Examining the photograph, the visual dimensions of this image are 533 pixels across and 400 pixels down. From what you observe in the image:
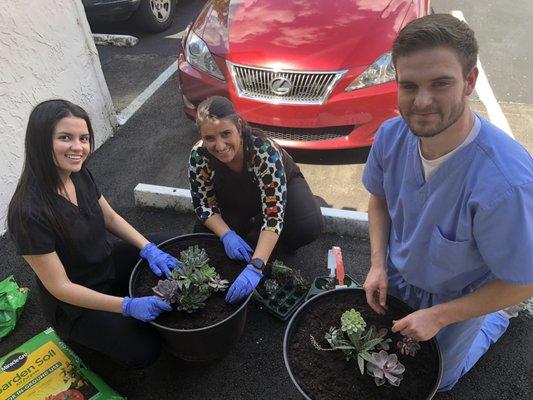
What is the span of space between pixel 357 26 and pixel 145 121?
2167 mm

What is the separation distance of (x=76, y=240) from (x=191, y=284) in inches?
22.0

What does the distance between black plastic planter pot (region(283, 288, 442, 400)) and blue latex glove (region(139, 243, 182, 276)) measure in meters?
0.71

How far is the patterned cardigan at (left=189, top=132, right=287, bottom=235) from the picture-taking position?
2.20m

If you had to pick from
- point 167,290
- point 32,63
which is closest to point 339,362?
point 167,290

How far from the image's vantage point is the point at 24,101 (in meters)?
2.94

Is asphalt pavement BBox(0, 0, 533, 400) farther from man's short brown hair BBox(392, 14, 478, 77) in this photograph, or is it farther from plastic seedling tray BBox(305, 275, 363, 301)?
man's short brown hair BBox(392, 14, 478, 77)

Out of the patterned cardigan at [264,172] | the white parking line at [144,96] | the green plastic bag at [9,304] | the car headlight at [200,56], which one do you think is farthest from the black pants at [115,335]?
the white parking line at [144,96]

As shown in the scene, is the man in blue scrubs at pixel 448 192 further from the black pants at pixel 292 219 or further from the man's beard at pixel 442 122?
the black pants at pixel 292 219

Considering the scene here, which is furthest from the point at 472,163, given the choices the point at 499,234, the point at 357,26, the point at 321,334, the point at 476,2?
the point at 476,2

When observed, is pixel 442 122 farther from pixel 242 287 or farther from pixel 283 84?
pixel 283 84

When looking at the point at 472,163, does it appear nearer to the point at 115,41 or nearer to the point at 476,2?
the point at 115,41

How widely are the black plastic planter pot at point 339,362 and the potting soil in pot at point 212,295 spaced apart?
418 millimetres

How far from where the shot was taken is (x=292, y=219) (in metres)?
2.46

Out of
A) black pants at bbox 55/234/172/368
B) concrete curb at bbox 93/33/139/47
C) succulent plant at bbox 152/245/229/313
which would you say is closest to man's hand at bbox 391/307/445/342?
succulent plant at bbox 152/245/229/313
